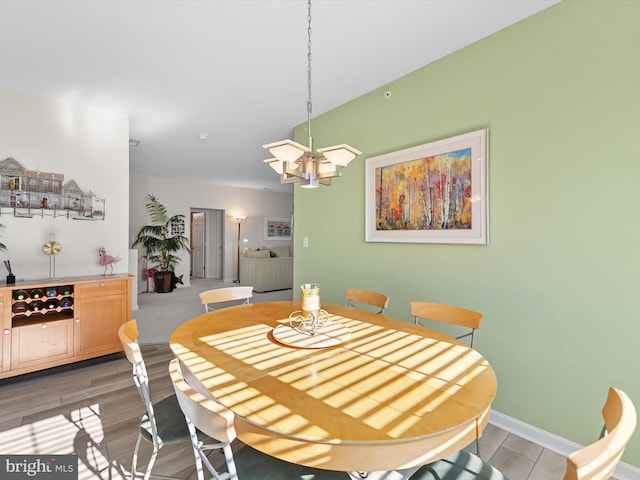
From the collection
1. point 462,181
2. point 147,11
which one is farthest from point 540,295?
point 147,11

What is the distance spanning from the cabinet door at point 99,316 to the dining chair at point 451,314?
3.00 m

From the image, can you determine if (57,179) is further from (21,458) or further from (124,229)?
(21,458)

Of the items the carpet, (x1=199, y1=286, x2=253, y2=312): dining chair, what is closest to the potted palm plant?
the carpet

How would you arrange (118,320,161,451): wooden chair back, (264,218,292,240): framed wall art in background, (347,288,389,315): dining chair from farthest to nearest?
(264,218,292,240): framed wall art in background → (347,288,389,315): dining chair → (118,320,161,451): wooden chair back

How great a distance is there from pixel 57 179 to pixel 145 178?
404 centimetres

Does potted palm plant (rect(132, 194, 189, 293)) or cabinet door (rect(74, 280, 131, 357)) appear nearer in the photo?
cabinet door (rect(74, 280, 131, 357))

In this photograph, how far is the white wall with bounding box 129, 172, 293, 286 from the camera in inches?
271

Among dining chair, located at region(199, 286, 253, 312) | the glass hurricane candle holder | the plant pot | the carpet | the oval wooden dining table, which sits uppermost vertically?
the glass hurricane candle holder

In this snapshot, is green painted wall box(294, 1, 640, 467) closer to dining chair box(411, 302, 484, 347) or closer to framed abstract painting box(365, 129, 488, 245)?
framed abstract painting box(365, 129, 488, 245)

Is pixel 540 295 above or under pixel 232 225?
under

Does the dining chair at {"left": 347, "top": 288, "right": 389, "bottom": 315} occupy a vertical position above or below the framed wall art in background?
below

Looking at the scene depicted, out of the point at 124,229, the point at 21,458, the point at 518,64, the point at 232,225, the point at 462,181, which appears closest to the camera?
the point at 21,458

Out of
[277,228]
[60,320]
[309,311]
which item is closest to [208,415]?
[309,311]

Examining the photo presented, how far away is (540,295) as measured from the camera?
1931 millimetres
